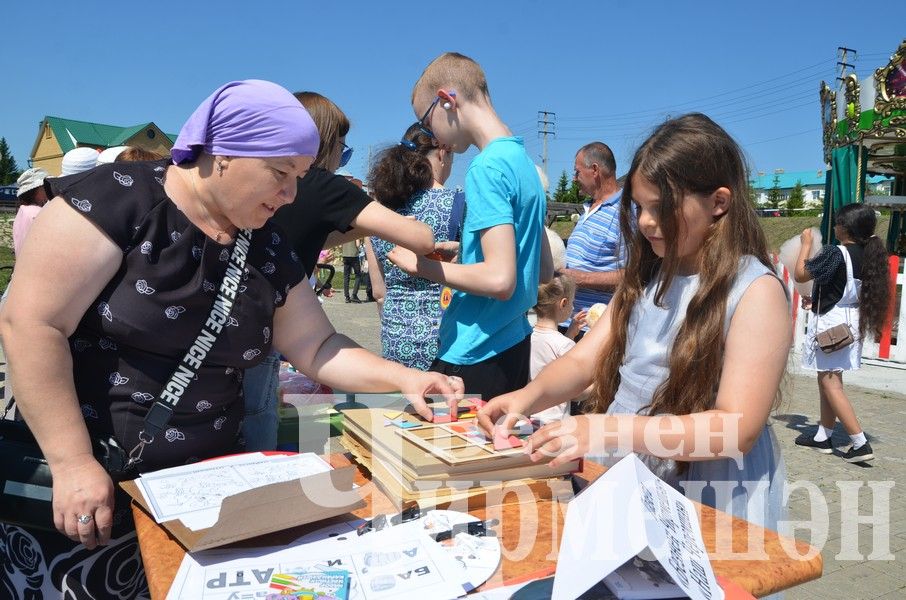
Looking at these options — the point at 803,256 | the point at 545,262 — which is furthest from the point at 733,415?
the point at 803,256

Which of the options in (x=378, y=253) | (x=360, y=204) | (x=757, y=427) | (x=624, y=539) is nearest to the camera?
(x=624, y=539)

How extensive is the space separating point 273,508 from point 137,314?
21.4 inches

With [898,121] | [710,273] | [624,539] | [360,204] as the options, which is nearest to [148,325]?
[360,204]

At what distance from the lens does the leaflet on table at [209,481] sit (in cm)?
126

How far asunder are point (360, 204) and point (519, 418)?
2.94 feet

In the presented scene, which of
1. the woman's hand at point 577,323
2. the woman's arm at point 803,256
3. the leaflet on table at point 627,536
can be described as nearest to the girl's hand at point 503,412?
the leaflet on table at point 627,536

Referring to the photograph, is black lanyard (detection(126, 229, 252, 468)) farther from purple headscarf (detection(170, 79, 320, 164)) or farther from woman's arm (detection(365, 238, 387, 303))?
woman's arm (detection(365, 238, 387, 303))

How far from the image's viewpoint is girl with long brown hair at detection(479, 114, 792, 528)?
4.91ft

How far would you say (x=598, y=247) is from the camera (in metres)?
4.36

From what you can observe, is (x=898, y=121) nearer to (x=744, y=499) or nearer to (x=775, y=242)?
(x=744, y=499)

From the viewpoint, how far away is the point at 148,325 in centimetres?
145

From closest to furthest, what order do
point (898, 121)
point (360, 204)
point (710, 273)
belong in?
point (710, 273)
point (360, 204)
point (898, 121)

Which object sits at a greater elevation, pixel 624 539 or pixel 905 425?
pixel 624 539

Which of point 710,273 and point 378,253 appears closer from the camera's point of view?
point 710,273
